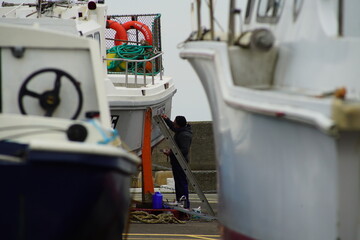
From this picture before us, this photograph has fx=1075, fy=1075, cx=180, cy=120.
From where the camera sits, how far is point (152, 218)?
15.3 m

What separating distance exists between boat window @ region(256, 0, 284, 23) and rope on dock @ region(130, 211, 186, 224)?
17.4ft

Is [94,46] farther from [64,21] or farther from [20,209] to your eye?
[64,21]

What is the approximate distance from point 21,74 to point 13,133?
1252 millimetres

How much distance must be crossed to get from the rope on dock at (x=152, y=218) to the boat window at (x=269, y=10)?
5317 millimetres

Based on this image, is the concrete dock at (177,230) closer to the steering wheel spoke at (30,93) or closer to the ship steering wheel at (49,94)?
the ship steering wheel at (49,94)

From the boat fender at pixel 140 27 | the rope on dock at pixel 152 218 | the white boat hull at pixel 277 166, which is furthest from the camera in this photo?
the boat fender at pixel 140 27

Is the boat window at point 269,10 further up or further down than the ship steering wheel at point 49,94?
further up

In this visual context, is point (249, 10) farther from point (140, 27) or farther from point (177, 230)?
point (140, 27)

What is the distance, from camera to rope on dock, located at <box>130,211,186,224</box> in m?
15.0

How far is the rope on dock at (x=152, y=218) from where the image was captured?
15002 mm

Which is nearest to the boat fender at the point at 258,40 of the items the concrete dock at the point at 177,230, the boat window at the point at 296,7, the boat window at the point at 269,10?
the boat window at the point at 296,7

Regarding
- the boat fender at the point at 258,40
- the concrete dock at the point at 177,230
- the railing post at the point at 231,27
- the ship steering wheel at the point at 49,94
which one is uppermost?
the railing post at the point at 231,27

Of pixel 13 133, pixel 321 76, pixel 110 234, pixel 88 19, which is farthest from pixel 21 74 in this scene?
pixel 88 19

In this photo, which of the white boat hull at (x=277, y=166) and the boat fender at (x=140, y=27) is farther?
the boat fender at (x=140, y=27)
